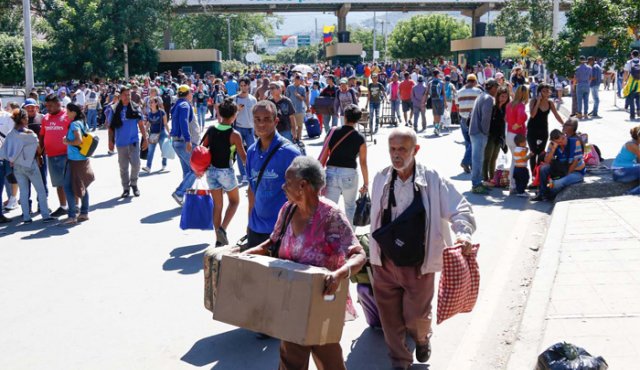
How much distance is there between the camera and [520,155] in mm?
11273

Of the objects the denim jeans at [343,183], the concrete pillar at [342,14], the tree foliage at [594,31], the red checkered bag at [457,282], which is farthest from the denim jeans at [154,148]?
the concrete pillar at [342,14]

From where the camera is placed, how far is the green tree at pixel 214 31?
76.5m

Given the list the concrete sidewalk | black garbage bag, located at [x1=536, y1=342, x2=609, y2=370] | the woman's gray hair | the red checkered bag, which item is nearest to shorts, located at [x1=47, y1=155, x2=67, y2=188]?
the concrete sidewalk

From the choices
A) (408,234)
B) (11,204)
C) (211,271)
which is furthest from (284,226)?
(11,204)

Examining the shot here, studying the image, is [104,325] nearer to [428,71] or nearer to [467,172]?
[467,172]

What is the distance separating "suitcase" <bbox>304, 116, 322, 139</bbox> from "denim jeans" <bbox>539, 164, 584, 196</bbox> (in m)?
9.87

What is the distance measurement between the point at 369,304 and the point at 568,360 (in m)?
1.99

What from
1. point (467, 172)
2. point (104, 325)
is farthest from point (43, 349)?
point (467, 172)

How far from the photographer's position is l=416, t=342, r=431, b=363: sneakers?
17.3 feet

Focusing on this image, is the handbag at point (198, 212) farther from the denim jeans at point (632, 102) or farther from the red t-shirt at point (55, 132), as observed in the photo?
the denim jeans at point (632, 102)

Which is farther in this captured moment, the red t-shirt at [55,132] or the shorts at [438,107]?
the shorts at [438,107]

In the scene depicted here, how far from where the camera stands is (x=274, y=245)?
178 inches

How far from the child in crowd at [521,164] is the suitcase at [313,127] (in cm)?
953

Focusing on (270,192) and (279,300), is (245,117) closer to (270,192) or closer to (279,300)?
(270,192)
